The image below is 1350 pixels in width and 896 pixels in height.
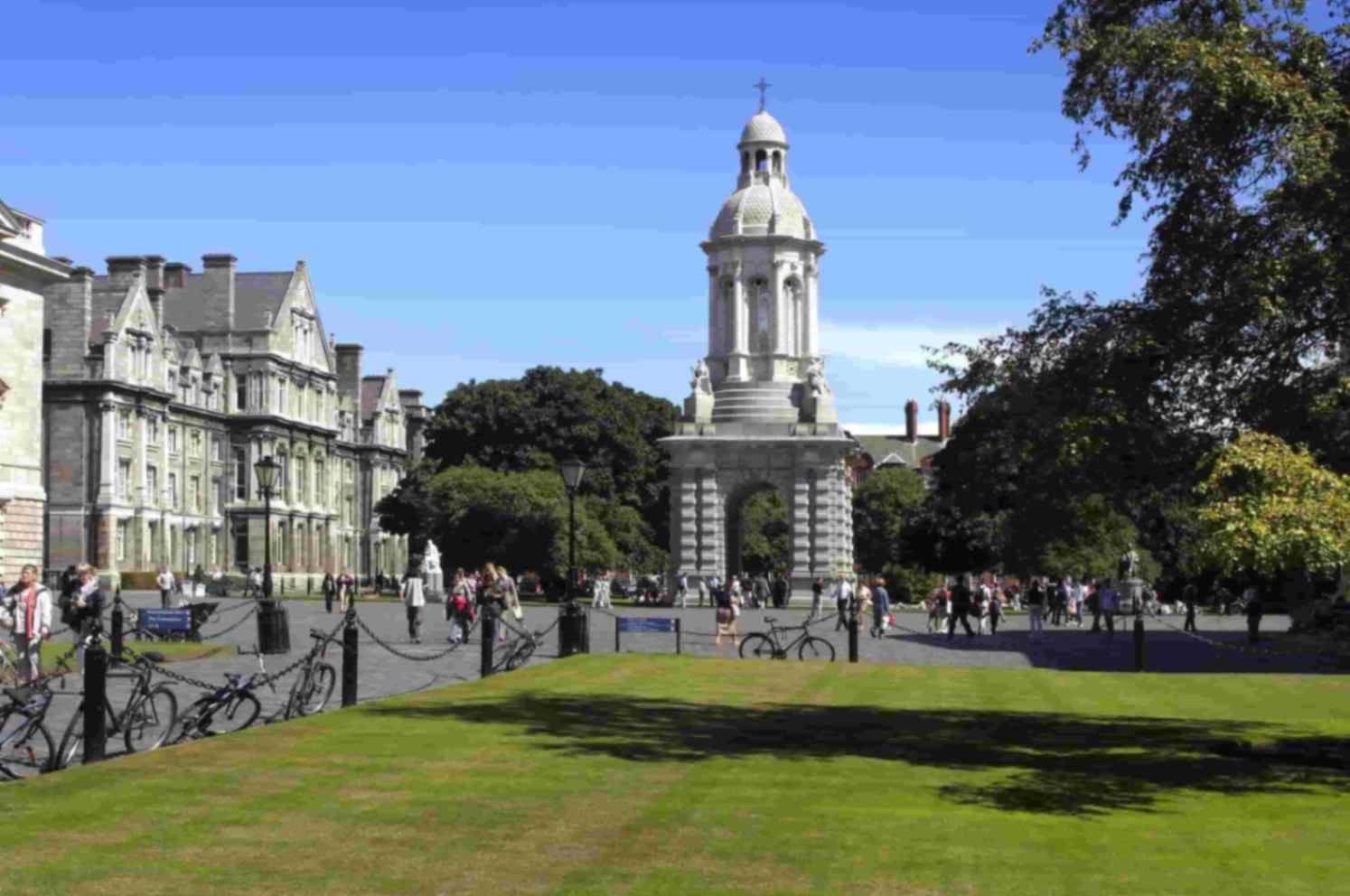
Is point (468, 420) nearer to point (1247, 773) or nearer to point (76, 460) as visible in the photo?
point (76, 460)

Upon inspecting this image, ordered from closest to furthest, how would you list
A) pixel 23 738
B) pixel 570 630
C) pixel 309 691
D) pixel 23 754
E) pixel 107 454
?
1. pixel 23 738
2. pixel 23 754
3. pixel 309 691
4. pixel 570 630
5. pixel 107 454

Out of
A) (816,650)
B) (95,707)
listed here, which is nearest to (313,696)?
(95,707)

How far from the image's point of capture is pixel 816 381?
3300 inches

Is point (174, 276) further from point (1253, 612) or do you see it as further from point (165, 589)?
point (1253, 612)

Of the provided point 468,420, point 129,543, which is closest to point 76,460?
point 129,543

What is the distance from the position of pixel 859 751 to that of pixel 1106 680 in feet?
44.9

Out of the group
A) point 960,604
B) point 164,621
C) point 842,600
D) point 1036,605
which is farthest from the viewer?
point 842,600

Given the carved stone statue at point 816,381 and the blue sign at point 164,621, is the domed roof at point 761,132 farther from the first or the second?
the blue sign at point 164,621

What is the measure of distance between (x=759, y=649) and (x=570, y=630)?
3.83m

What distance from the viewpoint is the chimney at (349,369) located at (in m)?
137

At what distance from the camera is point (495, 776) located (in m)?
17.1

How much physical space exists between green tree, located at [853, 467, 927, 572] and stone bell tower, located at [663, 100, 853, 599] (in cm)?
5002

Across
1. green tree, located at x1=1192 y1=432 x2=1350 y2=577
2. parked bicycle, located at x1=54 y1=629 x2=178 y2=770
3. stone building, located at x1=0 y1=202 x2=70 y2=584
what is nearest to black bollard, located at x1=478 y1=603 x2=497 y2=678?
parked bicycle, located at x1=54 y1=629 x2=178 y2=770

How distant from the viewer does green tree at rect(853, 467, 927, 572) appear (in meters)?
136
